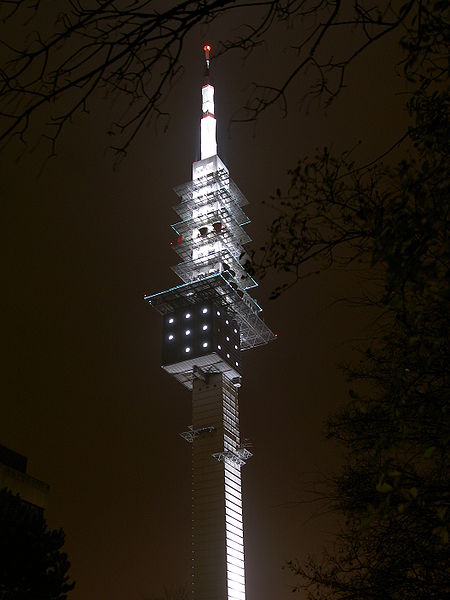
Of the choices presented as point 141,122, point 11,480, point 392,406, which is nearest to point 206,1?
point 141,122

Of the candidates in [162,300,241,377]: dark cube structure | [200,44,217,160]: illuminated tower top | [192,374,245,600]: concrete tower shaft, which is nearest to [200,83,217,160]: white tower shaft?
[200,44,217,160]: illuminated tower top

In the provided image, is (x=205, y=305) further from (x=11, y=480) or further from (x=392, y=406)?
(x=392, y=406)

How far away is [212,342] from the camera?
8338 cm

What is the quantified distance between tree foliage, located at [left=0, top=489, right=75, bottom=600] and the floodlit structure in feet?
150

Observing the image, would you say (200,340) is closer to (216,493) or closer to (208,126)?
(216,493)

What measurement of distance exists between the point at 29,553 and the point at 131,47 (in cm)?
2010

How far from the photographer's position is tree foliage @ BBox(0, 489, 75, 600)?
20453 millimetres

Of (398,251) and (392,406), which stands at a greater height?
(398,251)

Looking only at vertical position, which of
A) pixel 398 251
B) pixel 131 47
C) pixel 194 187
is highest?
pixel 194 187

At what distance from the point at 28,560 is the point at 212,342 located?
206 ft

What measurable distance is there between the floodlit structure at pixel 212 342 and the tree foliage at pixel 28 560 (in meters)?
45.7

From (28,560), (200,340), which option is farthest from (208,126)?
(28,560)

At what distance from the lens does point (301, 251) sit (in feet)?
20.0

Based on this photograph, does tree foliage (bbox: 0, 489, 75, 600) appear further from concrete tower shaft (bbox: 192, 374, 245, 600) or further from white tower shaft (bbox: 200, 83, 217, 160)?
white tower shaft (bbox: 200, 83, 217, 160)
